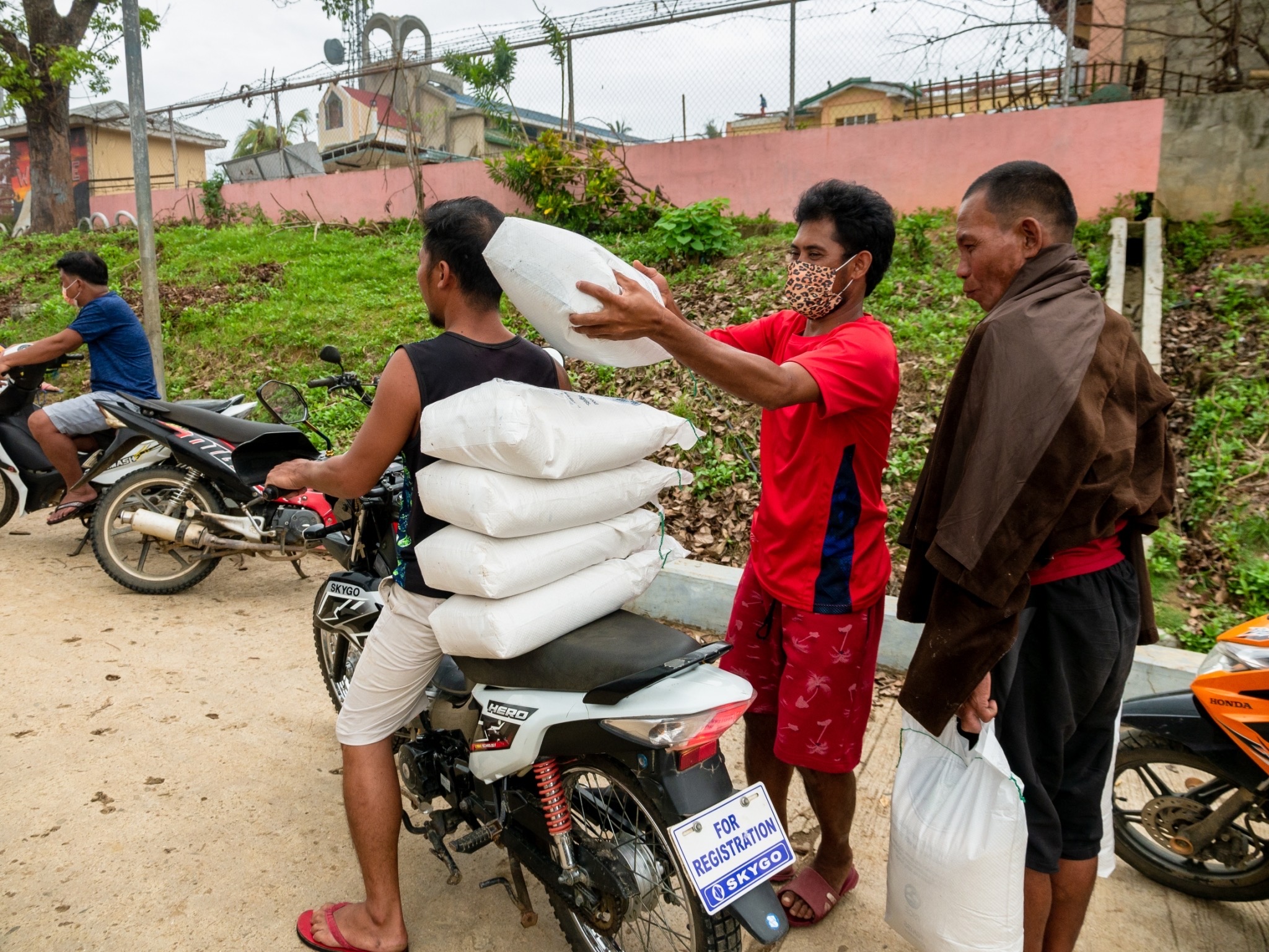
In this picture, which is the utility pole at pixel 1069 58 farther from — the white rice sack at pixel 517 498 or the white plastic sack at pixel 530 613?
the white plastic sack at pixel 530 613

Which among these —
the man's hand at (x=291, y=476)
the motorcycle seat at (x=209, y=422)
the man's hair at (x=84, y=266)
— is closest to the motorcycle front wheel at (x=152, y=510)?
the motorcycle seat at (x=209, y=422)

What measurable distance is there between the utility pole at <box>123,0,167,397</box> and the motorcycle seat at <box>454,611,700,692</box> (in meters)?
5.06

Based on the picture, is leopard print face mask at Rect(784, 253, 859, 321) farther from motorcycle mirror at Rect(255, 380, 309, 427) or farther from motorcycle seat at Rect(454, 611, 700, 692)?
motorcycle mirror at Rect(255, 380, 309, 427)

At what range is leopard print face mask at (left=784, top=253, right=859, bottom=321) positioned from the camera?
241cm

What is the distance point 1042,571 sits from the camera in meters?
1.98

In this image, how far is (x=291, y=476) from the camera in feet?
8.33

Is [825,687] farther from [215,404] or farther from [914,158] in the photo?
[914,158]

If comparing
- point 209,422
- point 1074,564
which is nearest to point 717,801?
point 1074,564

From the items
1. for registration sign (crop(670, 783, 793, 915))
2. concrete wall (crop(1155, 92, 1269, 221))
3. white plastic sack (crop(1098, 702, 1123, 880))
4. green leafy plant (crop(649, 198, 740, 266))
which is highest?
concrete wall (crop(1155, 92, 1269, 221))

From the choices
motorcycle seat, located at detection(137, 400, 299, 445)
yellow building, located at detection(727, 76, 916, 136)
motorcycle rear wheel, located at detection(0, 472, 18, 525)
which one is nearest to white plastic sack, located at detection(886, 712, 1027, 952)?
motorcycle seat, located at detection(137, 400, 299, 445)

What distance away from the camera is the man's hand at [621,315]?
190cm

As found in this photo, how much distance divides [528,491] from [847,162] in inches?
317

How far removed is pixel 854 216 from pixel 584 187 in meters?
7.98

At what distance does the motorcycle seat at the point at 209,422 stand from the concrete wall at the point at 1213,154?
7.62 metres
